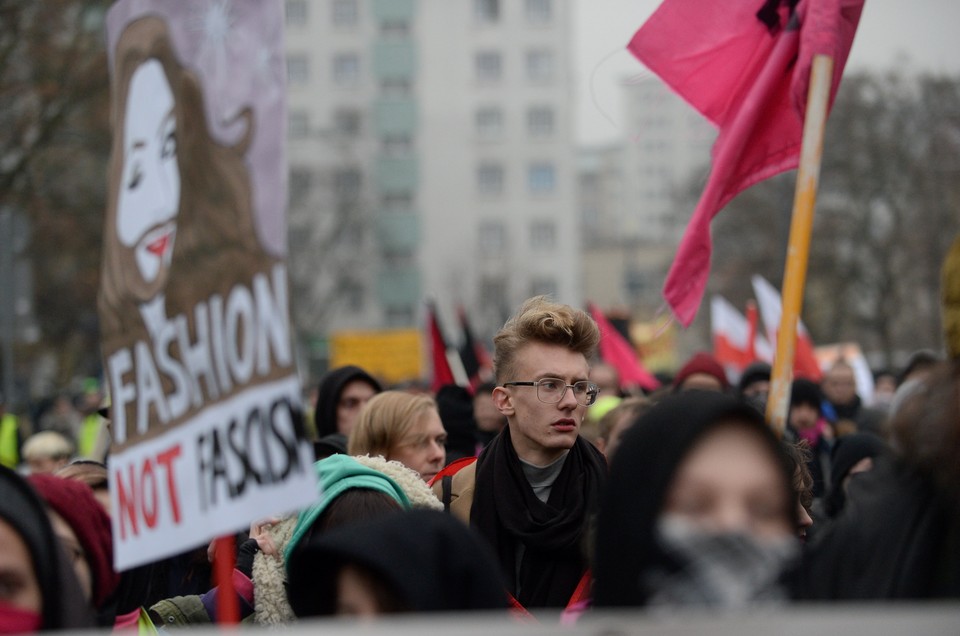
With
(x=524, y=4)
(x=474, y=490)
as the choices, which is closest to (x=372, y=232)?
(x=524, y=4)

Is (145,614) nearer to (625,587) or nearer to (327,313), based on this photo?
(625,587)

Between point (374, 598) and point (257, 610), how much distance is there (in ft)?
4.23

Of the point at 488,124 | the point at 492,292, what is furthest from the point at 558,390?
the point at 488,124

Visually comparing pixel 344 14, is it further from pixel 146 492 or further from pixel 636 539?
pixel 636 539

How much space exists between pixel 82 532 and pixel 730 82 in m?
3.11

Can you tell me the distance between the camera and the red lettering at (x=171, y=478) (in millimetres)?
2779

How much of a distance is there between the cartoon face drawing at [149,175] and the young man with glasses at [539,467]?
5.60 ft

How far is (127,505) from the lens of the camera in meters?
2.90

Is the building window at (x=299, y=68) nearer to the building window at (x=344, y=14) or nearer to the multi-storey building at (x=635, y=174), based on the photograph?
the building window at (x=344, y=14)

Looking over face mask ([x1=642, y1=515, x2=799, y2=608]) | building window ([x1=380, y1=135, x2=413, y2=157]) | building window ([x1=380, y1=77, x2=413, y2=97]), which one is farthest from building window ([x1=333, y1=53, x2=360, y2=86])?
face mask ([x1=642, y1=515, x2=799, y2=608])

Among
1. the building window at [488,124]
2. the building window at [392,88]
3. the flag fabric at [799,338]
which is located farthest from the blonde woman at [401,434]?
the building window at [488,124]

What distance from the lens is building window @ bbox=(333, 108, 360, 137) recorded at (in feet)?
207

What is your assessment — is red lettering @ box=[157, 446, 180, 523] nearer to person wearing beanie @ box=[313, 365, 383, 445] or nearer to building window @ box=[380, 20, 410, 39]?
person wearing beanie @ box=[313, 365, 383, 445]

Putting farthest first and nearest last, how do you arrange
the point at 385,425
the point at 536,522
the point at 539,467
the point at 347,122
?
1. the point at 347,122
2. the point at 385,425
3. the point at 539,467
4. the point at 536,522
